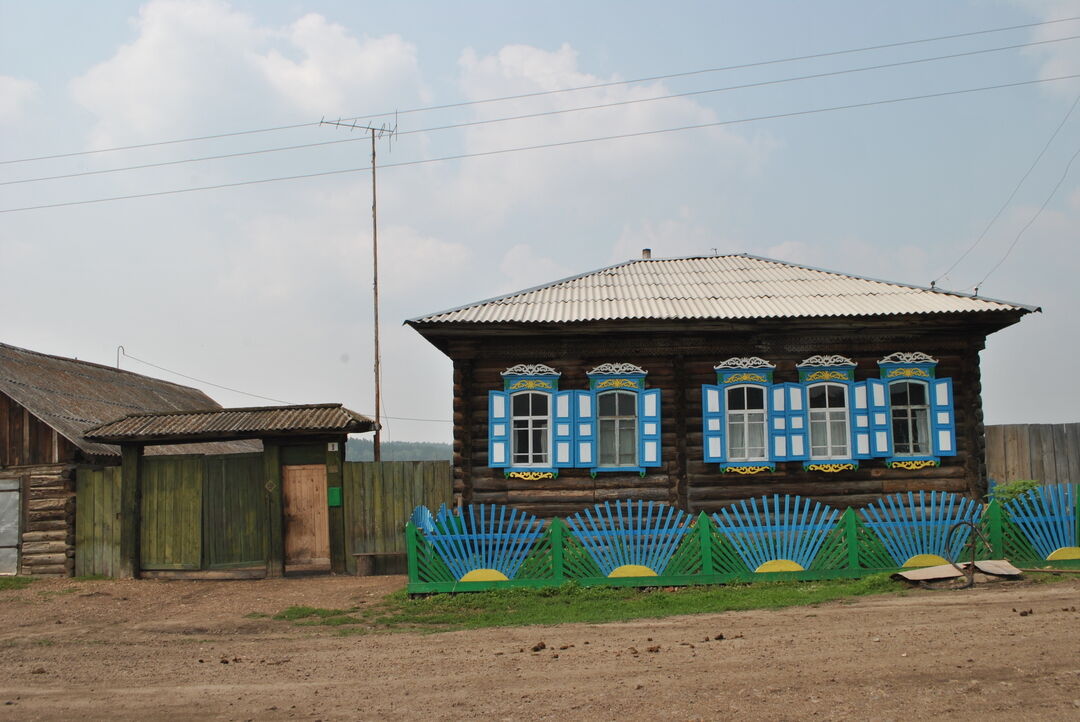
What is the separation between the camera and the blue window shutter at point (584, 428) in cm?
1369

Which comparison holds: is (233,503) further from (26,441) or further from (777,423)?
(777,423)

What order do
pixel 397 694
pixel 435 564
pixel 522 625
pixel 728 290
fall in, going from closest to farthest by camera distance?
pixel 397 694 → pixel 522 625 → pixel 435 564 → pixel 728 290

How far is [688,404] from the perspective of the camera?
45.8ft

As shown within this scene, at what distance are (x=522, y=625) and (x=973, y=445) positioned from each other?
8055 millimetres

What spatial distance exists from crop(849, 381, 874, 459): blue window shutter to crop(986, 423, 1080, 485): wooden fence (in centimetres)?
494

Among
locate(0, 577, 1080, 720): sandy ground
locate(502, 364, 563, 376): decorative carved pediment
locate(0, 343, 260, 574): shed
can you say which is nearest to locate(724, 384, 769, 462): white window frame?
locate(502, 364, 563, 376): decorative carved pediment

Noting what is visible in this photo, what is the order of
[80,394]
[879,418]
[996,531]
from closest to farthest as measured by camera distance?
[996,531], [879,418], [80,394]

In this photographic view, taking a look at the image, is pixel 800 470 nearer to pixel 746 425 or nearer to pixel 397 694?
pixel 746 425

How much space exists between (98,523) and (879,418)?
1340 centimetres

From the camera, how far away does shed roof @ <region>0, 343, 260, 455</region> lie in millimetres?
16234

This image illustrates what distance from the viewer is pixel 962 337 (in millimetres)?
13961

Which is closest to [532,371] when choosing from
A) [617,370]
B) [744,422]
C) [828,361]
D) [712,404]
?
[617,370]

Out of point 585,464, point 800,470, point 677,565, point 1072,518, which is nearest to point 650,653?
point 677,565

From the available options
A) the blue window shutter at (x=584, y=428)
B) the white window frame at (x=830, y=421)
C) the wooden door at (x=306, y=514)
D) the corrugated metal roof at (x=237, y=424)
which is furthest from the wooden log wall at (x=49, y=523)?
the white window frame at (x=830, y=421)
